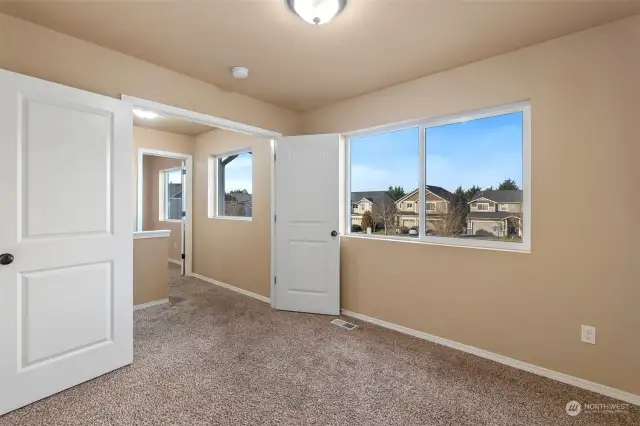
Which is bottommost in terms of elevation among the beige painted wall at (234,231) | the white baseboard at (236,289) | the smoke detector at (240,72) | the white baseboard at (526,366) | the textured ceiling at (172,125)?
the white baseboard at (526,366)

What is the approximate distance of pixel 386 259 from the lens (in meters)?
3.12

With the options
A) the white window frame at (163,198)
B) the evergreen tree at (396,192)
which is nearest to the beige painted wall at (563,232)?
the evergreen tree at (396,192)

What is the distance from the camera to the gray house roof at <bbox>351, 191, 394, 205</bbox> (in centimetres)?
328

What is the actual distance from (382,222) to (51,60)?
120 inches

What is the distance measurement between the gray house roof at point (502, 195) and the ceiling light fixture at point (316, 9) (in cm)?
187

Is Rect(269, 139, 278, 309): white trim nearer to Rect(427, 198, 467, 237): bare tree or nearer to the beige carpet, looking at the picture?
the beige carpet

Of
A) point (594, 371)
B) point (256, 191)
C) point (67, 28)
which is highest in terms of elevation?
point (67, 28)

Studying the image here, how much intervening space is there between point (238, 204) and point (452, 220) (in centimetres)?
313

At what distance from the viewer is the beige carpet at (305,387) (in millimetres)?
1759

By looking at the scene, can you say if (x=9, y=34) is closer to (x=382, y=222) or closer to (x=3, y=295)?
(x=3, y=295)

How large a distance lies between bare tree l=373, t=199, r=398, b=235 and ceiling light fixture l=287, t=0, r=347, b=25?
1916mm

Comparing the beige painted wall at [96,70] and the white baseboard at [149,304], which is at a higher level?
the beige painted wall at [96,70]

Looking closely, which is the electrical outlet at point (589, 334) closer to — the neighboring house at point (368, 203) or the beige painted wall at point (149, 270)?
the neighboring house at point (368, 203)

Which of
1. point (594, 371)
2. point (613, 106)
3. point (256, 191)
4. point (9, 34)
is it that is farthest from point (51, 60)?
point (594, 371)
